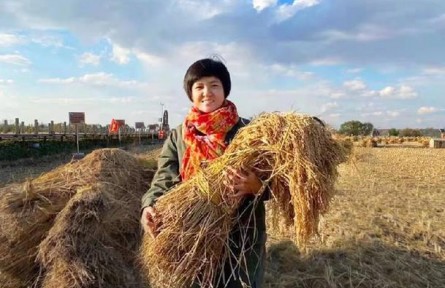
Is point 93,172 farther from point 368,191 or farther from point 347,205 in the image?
point 368,191

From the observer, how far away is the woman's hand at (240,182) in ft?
7.93

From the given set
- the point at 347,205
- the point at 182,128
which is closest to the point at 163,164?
the point at 182,128

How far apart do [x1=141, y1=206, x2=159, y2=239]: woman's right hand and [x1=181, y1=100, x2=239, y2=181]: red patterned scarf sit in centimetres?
25

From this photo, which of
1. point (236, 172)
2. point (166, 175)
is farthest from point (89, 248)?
point (236, 172)

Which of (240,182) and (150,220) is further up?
(240,182)

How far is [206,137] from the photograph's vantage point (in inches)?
106

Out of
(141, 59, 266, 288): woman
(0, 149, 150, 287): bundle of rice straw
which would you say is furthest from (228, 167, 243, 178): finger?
(0, 149, 150, 287): bundle of rice straw

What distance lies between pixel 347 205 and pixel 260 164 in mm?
5146

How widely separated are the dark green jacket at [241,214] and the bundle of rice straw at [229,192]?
9cm

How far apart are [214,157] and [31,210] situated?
222 cm

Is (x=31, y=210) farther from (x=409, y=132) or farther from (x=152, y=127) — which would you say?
(x=409, y=132)

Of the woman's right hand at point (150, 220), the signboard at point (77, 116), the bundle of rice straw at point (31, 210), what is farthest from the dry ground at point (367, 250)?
the signboard at point (77, 116)

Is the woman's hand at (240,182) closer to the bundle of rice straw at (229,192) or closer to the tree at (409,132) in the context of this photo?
the bundle of rice straw at (229,192)

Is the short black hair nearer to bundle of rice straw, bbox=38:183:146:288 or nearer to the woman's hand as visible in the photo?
the woman's hand
